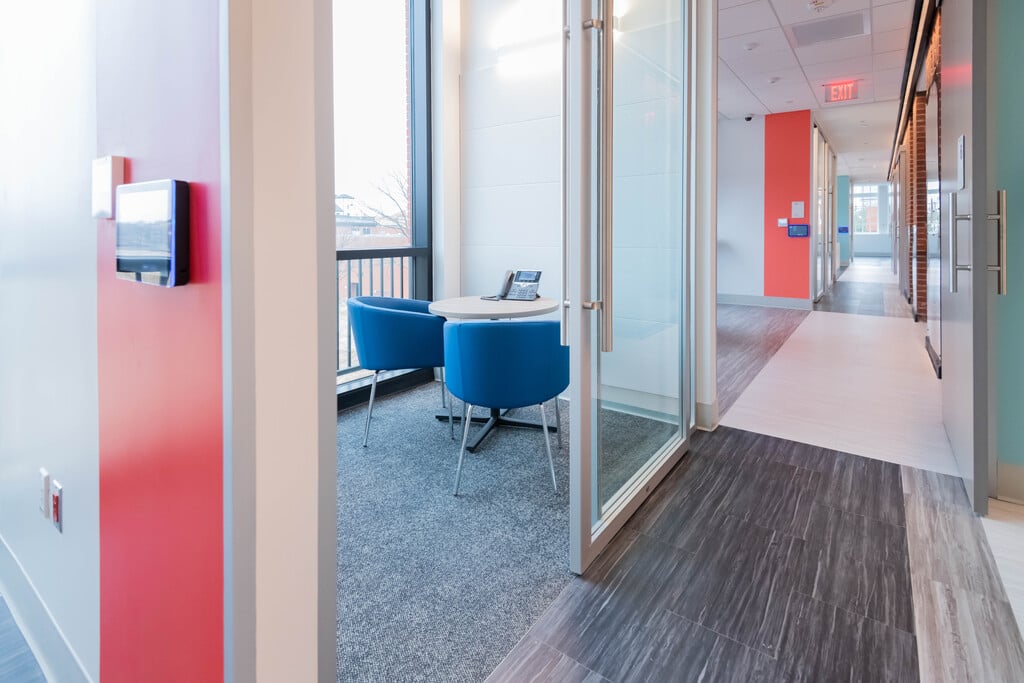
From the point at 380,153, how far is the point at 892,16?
4.20m

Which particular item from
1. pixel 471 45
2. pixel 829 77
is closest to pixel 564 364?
pixel 471 45

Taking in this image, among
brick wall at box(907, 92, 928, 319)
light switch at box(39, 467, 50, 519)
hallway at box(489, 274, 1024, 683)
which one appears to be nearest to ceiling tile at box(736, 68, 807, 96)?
brick wall at box(907, 92, 928, 319)

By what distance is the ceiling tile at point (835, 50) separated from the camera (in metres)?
5.26

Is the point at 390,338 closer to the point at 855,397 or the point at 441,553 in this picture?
the point at 441,553

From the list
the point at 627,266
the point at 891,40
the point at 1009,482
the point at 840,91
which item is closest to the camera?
the point at 627,266

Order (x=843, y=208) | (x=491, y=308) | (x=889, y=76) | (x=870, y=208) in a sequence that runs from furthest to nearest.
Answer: (x=870, y=208) → (x=843, y=208) → (x=889, y=76) → (x=491, y=308)

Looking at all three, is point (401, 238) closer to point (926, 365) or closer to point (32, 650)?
point (32, 650)

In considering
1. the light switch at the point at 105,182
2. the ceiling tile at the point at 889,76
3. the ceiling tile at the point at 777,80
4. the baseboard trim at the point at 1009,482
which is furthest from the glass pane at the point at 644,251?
the ceiling tile at the point at 889,76

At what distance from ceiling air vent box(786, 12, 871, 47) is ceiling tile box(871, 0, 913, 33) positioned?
6cm

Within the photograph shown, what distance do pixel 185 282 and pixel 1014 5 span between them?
3.10 metres

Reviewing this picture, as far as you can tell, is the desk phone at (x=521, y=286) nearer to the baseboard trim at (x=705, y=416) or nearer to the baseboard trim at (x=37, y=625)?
the baseboard trim at (x=705, y=416)

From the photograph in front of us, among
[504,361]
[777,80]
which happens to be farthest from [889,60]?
[504,361]

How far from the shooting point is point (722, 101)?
7.73 m

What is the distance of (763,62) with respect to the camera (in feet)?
19.4
